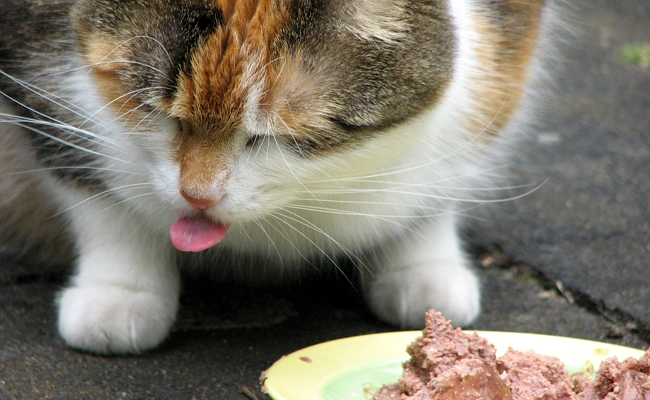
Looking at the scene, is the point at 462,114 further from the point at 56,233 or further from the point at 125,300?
the point at 56,233

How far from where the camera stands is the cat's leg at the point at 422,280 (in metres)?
1.45

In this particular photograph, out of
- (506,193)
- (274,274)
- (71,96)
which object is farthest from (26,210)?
(506,193)

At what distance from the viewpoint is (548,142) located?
249cm

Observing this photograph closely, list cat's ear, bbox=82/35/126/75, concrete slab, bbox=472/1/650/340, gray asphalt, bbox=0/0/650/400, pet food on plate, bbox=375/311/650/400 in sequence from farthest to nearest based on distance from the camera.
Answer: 1. concrete slab, bbox=472/1/650/340
2. gray asphalt, bbox=0/0/650/400
3. cat's ear, bbox=82/35/126/75
4. pet food on plate, bbox=375/311/650/400

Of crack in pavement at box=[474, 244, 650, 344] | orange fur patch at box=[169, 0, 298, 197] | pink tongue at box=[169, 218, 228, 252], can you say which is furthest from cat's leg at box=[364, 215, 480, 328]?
orange fur patch at box=[169, 0, 298, 197]

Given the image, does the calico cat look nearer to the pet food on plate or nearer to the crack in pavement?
the crack in pavement

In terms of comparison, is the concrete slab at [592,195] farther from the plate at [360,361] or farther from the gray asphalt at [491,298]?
the plate at [360,361]

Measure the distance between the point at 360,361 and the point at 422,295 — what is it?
390 millimetres

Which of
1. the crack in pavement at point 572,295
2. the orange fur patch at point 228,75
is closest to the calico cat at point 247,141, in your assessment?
the orange fur patch at point 228,75

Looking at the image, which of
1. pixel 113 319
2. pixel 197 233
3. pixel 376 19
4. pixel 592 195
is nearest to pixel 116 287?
pixel 113 319

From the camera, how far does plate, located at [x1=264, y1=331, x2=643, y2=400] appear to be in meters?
0.99

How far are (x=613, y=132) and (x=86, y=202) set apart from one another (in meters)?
1.88

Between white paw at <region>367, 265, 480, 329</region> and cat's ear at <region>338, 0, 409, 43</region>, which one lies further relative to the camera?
white paw at <region>367, 265, 480, 329</region>

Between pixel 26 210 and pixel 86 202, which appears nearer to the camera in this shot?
pixel 86 202
